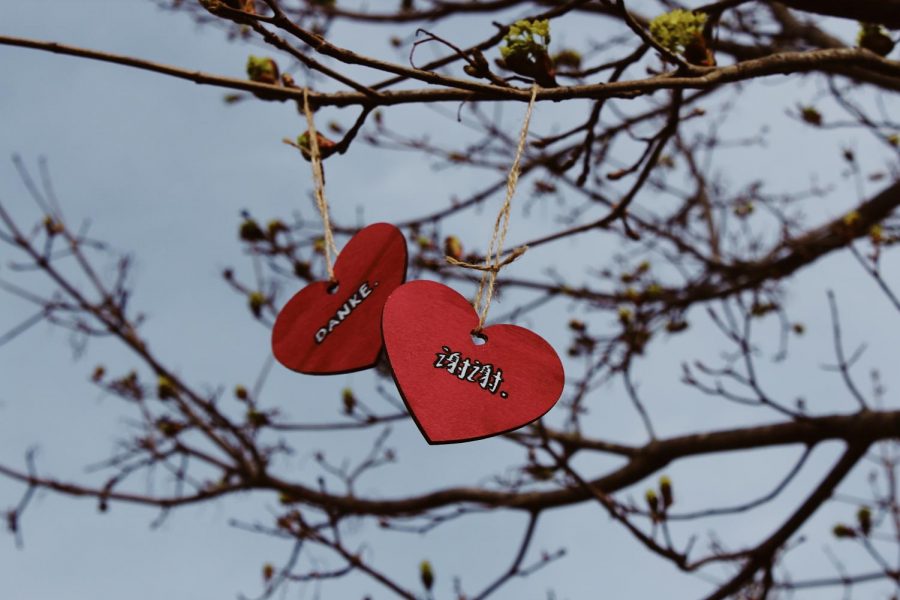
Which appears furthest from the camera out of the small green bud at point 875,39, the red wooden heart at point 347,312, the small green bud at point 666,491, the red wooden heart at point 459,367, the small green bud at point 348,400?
the small green bud at point 348,400

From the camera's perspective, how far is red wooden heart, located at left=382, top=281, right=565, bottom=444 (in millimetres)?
1137

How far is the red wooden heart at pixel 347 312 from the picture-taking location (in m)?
1.33

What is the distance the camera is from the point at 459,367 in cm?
119

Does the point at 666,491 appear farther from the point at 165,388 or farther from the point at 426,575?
the point at 165,388

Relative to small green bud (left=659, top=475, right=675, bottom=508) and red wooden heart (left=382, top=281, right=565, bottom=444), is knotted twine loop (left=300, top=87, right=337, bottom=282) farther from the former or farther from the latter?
small green bud (left=659, top=475, right=675, bottom=508)

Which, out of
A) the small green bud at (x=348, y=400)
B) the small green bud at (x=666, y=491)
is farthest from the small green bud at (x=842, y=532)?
the small green bud at (x=348, y=400)

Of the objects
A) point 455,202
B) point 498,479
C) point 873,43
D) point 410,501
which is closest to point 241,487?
point 410,501

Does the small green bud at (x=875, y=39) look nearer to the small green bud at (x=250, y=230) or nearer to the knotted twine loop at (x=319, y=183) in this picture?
the knotted twine loop at (x=319, y=183)

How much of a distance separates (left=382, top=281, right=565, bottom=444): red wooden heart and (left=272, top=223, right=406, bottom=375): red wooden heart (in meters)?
0.13

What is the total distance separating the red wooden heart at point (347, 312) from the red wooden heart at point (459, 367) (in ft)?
0.42

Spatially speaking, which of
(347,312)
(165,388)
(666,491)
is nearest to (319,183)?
(347,312)

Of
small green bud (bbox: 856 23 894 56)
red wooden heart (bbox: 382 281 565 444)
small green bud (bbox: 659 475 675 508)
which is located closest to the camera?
red wooden heart (bbox: 382 281 565 444)

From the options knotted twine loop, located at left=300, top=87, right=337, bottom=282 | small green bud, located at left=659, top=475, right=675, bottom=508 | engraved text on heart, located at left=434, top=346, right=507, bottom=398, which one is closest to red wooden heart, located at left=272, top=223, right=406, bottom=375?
knotted twine loop, located at left=300, top=87, right=337, bottom=282

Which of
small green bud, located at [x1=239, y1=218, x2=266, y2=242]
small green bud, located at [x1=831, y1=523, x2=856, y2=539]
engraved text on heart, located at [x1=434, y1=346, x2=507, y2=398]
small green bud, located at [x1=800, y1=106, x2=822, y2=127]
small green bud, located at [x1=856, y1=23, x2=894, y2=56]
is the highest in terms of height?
small green bud, located at [x1=800, y1=106, x2=822, y2=127]
